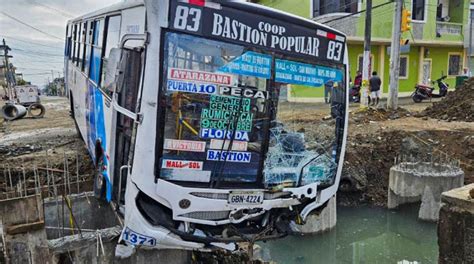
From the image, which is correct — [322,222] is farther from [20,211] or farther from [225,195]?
[20,211]

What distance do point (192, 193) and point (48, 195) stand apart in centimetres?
410

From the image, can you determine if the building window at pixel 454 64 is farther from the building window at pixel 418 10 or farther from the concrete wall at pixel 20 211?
the concrete wall at pixel 20 211

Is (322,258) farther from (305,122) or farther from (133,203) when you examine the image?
(133,203)

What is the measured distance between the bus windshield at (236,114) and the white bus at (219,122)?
0.4 inches

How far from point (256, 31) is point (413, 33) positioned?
21.3 m

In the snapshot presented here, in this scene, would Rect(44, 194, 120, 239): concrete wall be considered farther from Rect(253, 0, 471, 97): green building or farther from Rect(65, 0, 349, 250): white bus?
Rect(253, 0, 471, 97): green building

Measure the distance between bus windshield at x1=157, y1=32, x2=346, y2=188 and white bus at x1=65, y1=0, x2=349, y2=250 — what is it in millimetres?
11

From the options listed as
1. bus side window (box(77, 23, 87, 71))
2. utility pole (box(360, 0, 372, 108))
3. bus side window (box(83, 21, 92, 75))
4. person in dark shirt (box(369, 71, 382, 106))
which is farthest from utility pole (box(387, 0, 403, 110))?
bus side window (box(83, 21, 92, 75))

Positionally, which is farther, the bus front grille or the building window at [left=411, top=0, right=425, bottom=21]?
the building window at [left=411, top=0, right=425, bottom=21]

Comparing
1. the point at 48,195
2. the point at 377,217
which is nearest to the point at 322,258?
the point at 377,217

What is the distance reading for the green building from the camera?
2136cm

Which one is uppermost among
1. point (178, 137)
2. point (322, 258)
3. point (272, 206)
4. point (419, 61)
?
point (419, 61)

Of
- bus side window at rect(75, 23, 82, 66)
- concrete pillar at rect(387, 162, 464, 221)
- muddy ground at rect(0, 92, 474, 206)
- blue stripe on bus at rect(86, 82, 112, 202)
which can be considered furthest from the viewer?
muddy ground at rect(0, 92, 474, 206)

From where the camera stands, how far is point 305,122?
17.5 feet
